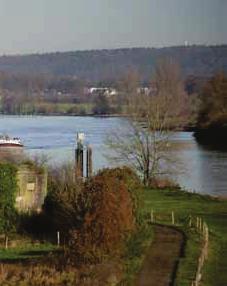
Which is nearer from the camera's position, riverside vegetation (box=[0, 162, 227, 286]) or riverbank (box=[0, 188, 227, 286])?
riverside vegetation (box=[0, 162, 227, 286])

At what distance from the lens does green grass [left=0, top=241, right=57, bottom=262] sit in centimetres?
1112

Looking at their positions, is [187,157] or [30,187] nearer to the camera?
[30,187]

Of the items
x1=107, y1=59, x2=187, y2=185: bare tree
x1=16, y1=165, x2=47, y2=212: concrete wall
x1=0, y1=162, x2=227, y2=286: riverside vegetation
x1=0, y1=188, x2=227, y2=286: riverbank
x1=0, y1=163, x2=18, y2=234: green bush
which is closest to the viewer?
x1=0, y1=162, x2=227, y2=286: riverside vegetation

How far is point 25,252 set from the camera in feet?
38.6

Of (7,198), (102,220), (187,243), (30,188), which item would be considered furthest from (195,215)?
(102,220)

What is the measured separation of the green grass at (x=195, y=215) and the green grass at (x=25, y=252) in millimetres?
2058

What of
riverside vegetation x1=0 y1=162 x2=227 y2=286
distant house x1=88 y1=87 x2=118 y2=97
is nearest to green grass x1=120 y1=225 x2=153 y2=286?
riverside vegetation x1=0 y1=162 x2=227 y2=286

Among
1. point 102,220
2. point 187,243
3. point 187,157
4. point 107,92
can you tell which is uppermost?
point 107,92

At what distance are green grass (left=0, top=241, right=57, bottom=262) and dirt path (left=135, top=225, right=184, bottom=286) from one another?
1532mm

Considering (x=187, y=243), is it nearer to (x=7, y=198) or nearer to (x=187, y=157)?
(x=7, y=198)

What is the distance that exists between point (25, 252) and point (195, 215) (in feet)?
17.9

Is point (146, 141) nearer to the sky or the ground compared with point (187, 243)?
nearer to the sky

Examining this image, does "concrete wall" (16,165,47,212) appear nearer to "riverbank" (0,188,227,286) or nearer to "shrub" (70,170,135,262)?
"riverbank" (0,188,227,286)

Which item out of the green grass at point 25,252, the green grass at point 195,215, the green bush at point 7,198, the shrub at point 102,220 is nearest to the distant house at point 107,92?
the green grass at point 195,215
